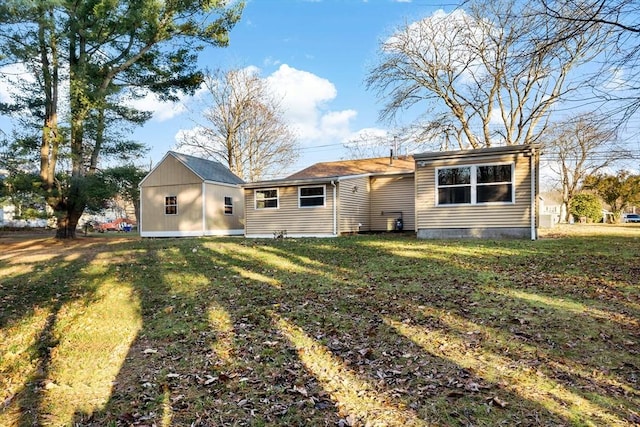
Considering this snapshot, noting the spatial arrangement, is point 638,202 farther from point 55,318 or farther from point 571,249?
point 55,318

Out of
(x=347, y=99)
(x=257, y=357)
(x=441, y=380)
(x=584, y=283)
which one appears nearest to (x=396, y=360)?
(x=441, y=380)

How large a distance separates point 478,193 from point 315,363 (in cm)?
1057

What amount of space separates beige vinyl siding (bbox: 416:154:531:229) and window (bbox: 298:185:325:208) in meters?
4.30

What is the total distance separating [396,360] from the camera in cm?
402

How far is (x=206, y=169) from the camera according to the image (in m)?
20.9

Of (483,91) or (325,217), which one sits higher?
(483,91)

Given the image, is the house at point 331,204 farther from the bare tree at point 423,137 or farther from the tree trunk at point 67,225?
the tree trunk at point 67,225

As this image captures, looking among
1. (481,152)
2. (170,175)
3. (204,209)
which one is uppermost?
(170,175)

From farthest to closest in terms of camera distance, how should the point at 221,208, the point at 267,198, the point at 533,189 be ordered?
the point at 221,208 < the point at 267,198 < the point at 533,189

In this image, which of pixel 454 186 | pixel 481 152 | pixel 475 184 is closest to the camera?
pixel 481 152

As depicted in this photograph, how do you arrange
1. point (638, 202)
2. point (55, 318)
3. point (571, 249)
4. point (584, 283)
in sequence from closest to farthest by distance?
point (55, 318) < point (584, 283) < point (571, 249) < point (638, 202)

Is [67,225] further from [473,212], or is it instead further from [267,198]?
[473,212]

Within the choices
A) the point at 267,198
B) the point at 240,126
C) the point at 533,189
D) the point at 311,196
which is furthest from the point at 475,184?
the point at 240,126

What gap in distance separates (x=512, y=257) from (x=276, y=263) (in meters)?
5.42
